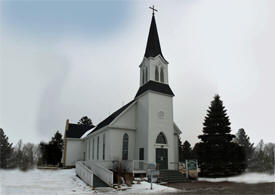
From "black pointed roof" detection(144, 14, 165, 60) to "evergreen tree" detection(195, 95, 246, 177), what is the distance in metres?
9.15

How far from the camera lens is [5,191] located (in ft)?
39.8

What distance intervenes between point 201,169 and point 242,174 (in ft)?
13.3

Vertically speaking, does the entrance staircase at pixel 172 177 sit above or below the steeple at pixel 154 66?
below

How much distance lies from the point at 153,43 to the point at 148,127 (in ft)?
35.9

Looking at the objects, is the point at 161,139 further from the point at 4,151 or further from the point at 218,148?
the point at 4,151

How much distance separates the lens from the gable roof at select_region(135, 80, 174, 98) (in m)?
22.5

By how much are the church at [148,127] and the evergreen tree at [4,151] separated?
10773 millimetres

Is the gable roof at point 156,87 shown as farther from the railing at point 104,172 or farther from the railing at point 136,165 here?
the railing at point 104,172

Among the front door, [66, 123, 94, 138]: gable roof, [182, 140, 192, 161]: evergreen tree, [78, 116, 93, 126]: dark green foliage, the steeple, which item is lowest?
[182, 140, 192, 161]: evergreen tree

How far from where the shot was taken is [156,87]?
22844mm

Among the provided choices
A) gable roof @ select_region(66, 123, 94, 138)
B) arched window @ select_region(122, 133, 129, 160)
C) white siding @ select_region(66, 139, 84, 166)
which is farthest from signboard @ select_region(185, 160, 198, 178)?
gable roof @ select_region(66, 123, 94, 138)

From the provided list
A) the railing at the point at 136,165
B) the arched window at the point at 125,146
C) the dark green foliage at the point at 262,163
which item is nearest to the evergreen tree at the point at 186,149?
the dark green foliage at the point at 262,163

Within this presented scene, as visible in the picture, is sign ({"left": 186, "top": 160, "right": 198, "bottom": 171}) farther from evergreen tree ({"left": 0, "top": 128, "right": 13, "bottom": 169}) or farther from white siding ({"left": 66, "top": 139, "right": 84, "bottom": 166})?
white siding ({"left": 66, "top": 139, "right": 84, "bottom": 166})

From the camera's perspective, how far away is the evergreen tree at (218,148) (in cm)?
2106
